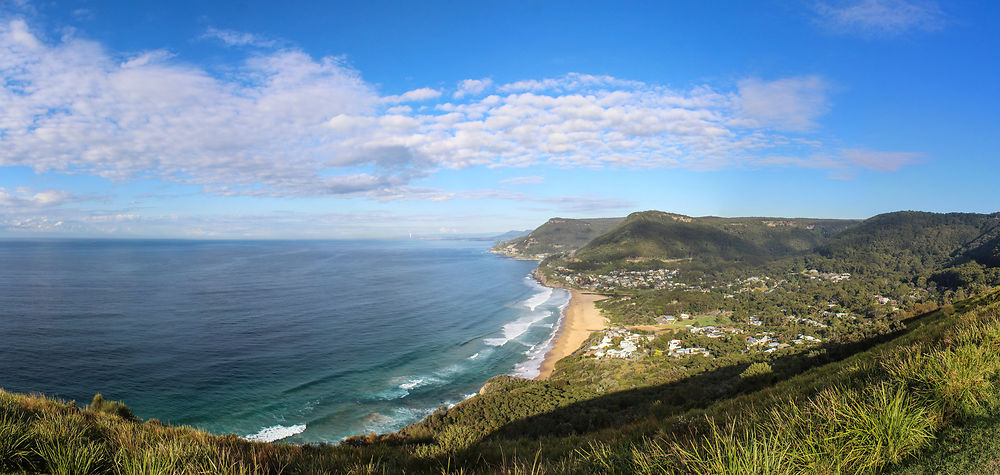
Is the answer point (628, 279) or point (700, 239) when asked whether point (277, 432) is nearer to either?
point (628, 279)

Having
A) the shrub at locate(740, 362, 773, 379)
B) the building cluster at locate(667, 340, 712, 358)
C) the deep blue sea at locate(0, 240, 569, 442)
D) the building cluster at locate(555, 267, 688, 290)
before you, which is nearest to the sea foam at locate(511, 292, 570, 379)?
the deep blue sea at locate(0, 240, 569, 442)

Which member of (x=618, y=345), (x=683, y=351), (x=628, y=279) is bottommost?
(x=618, y=345)

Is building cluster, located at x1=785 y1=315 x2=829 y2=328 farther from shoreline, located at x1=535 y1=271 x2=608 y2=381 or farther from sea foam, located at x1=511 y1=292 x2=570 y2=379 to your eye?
sea foam, located at x1=511 y1=292 x2=570 y2=379

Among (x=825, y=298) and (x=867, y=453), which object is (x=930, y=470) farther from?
(x=825, y=298)

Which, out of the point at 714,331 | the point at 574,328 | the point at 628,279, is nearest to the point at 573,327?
the point at 574,328

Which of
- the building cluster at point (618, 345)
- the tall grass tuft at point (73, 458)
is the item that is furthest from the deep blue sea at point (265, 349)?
the tall grass tuft at point (73, 458)

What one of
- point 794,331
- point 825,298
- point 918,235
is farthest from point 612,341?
point 918,235
